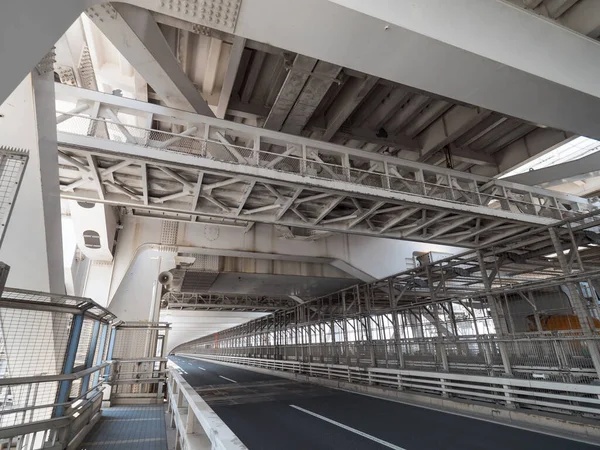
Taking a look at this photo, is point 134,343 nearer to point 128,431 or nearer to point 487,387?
point 128,431

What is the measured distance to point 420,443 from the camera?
21.1 ft

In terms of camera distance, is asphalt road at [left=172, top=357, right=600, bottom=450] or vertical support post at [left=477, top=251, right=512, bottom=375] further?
vertical support post at [left=477, top=251, right=512, bottom=375]

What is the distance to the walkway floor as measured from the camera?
6.37 m

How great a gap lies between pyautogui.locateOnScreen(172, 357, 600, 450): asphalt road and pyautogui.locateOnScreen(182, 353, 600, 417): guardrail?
3.70ft

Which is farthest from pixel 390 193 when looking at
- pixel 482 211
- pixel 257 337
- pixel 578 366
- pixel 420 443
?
pixel 257 337

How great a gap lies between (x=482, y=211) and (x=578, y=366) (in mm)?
4789

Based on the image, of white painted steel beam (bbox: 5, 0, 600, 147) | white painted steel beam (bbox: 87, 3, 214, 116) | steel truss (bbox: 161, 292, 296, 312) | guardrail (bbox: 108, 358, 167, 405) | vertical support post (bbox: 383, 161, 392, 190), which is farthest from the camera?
steel truss (bbox: 161, 292, 296, 312)

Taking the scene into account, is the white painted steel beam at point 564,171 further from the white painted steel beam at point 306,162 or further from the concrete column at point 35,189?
the concrete column at point 35,189

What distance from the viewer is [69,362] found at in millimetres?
5469

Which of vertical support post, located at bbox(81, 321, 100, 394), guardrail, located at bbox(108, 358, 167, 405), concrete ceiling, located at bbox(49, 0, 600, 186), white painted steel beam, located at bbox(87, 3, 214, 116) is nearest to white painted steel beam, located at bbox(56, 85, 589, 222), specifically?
white painted steel beam, located at bbox(87, 3, 214, 116)

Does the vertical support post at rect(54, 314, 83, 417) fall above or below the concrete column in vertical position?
below

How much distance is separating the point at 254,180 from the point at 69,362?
5218mm

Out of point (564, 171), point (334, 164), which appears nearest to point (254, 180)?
point (334, 164)

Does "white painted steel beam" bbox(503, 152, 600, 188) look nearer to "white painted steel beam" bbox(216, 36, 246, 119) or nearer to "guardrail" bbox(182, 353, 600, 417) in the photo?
"guardrail" bbox(182, 353, 600, 417)
